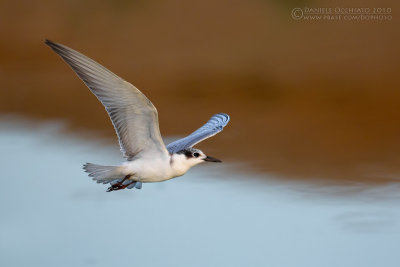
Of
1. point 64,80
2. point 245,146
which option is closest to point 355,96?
point 245,146

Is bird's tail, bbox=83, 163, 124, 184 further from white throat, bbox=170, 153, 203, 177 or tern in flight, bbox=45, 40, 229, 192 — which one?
white throat, bbox=170, 153, 203, 177

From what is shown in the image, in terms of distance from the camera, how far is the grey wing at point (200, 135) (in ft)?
17.4

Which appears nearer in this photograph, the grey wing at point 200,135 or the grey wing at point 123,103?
the grey wing at point 123,103

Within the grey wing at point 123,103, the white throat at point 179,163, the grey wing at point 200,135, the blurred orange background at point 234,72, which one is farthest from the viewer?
the blurred orange background at point 234,72

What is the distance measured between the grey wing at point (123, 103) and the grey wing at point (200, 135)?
245mm

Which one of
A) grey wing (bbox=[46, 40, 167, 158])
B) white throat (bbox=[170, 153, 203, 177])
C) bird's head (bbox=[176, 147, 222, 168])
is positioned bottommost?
white throat (bbox=[170, 153, 203, 177])

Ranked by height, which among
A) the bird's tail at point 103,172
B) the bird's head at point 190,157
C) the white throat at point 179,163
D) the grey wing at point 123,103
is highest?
the grey wing at point 123,103

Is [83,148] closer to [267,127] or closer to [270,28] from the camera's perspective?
[267,127]

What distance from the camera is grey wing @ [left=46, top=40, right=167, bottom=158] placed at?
4.75 m

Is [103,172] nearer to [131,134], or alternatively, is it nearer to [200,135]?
[131,134]

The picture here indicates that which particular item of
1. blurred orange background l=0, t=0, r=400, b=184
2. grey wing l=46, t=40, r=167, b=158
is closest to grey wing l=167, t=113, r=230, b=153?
grey wing l=46, t=40, r=167, b=158

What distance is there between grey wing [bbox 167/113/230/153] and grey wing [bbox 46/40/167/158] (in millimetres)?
245

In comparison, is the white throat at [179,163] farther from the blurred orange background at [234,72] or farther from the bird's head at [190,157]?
the blurred orange background at [234,72]

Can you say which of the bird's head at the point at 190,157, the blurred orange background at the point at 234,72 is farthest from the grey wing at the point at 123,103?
the blurred orange background at the point at 234,72
